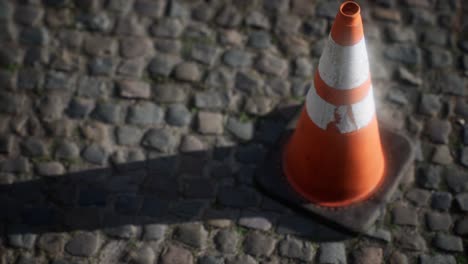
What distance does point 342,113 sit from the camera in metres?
3.47

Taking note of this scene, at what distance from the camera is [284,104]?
427 cm

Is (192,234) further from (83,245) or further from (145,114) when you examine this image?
(145,114)

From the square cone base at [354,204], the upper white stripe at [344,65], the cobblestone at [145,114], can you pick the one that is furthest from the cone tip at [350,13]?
the cobblestone at [145,114]

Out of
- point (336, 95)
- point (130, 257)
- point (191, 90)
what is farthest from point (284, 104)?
point (130, 257)

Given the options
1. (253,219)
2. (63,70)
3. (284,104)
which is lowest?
(253,219)

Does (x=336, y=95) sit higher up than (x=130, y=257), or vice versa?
(x=336, y=95)

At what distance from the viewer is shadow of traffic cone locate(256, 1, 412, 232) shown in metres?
3.33

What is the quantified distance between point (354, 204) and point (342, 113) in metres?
0.62

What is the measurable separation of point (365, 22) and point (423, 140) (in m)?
1.04

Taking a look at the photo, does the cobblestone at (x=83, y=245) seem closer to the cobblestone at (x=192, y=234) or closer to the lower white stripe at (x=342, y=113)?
the cobblestone at (x=192, y=234)

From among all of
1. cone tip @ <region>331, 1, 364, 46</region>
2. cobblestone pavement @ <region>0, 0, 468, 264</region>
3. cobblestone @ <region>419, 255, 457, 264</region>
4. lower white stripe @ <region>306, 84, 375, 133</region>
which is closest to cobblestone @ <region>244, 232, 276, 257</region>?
cobblestone pavement @ <region>0, 0, 468, 264</region>

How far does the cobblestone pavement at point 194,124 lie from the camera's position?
3703mm

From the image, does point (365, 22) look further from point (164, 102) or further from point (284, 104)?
point (164, 102)

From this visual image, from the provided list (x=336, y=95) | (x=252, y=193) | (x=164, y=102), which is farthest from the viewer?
(x=164, y=102)
